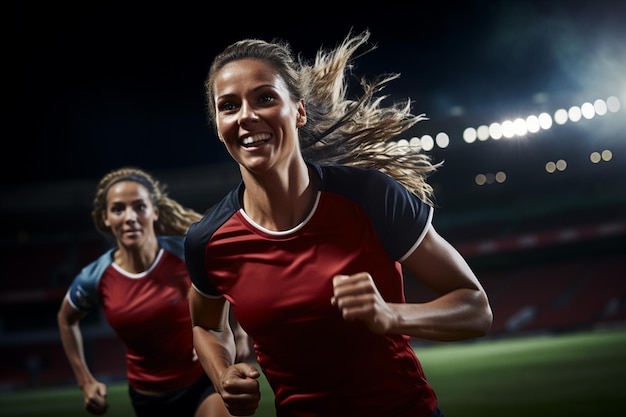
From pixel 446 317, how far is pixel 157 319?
270 cm

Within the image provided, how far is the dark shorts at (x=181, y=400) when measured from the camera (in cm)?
426

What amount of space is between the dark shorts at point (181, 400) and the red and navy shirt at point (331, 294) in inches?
72.5

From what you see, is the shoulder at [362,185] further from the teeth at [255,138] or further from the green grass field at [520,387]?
the green grass field at [520,387]

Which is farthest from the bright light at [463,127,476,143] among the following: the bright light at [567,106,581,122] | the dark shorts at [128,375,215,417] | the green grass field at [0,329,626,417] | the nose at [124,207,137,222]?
the dark shorts at [128,375,215,417]

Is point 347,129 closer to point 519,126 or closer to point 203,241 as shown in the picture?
point 203,241

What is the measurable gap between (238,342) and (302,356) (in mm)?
1978

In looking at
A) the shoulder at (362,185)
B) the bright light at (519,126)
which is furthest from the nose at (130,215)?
the bright light at (519,126)

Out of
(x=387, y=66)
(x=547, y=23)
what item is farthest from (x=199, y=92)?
(x=547, y=23)

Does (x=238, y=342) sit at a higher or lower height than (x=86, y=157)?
lower

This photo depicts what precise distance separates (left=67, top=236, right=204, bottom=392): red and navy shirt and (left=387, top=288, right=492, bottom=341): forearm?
253cm

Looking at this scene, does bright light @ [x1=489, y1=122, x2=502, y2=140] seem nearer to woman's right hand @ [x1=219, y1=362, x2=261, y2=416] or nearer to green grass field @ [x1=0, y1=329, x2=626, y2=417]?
green grass field @ [x1=0, y1=329, x2=626, y2=417]

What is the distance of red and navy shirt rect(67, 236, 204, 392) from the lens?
4.39 metres

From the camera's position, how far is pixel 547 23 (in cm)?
2753

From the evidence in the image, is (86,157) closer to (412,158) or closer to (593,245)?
(593,245)
